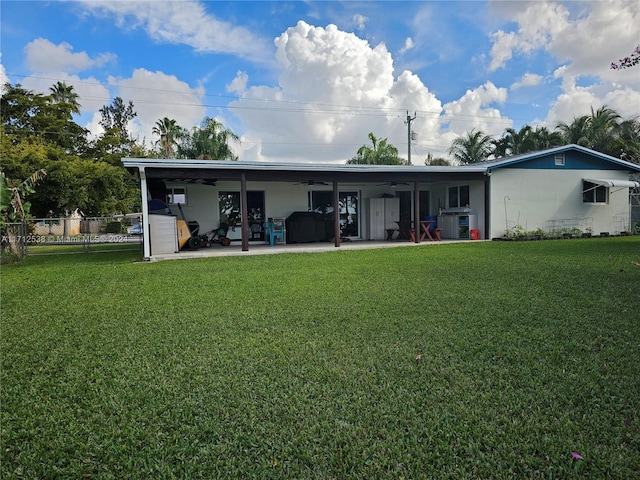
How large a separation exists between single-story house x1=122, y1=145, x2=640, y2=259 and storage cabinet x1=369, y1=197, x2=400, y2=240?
4 cm

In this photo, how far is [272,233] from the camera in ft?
46.0

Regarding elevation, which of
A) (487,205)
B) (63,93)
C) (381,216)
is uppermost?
(63,93)

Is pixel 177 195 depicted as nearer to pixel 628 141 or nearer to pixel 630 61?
pixel 630 61

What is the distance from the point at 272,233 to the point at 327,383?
37.3 ft

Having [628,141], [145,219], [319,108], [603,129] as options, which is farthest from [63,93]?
[628,141]

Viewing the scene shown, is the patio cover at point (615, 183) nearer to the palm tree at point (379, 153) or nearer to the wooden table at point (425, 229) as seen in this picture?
the wooden table at point (425, 229)

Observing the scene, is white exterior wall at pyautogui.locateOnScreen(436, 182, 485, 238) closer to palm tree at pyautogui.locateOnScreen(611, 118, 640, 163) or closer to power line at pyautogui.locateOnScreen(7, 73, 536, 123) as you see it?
power line at pyautogui.locateOnScreen(7, 73, 536, 123)

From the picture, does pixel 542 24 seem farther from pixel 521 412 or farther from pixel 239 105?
pixel 239 105

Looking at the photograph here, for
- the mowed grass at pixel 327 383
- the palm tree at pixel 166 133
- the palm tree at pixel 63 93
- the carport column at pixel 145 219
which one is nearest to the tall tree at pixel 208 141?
the palm tree at pixel 166 133

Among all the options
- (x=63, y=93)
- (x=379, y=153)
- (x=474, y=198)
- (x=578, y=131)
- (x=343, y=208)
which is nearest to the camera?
(x=474, y=198)

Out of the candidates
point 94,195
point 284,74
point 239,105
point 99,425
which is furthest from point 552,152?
point 94,195

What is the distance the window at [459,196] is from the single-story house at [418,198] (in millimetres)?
40

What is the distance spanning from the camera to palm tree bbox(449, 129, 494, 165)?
2788cm


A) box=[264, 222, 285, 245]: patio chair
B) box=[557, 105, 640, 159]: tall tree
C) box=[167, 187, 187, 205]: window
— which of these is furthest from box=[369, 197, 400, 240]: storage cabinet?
box=[557, 105, 640, 159]: tall tree
